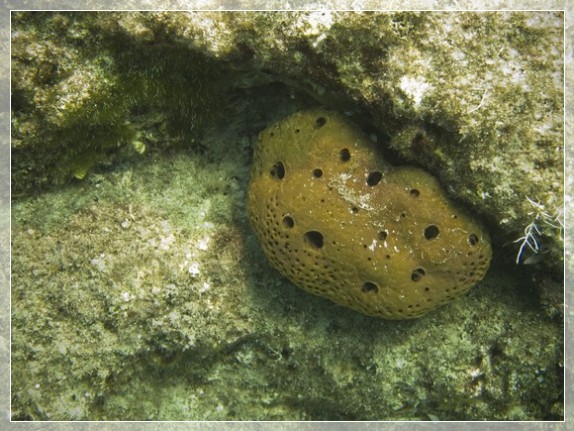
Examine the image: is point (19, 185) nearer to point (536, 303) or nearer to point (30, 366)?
point (30, 366)

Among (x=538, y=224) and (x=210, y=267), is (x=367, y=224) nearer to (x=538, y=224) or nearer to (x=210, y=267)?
(x=538, y=224)

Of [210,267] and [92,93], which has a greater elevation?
[92,93]

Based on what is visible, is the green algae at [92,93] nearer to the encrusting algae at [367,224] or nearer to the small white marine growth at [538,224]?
the encrusting algae at [367,224]

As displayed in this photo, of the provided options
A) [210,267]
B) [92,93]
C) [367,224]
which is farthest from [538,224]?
[92,93]

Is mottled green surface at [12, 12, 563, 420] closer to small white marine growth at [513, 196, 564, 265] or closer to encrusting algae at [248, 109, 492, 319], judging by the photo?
small white marine growth at [513, 196, 564, 265]

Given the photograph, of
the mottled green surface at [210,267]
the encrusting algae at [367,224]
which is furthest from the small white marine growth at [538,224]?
the encrusting algae at [367,224]
